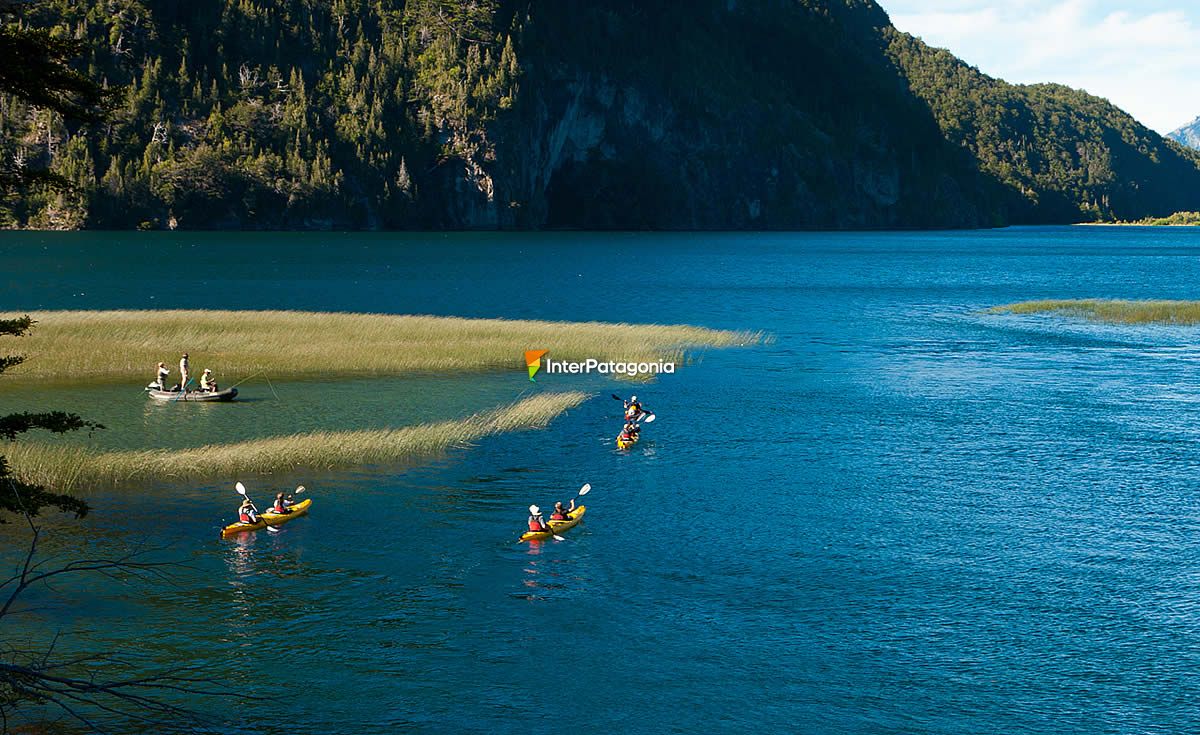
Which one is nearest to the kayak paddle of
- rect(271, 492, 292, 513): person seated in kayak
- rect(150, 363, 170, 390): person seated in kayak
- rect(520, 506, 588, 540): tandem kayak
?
rect(520, 506, 588, 540): tandem kayak

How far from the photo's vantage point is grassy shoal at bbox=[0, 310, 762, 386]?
58688 millimetres

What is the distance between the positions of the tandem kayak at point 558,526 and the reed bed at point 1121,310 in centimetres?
7266

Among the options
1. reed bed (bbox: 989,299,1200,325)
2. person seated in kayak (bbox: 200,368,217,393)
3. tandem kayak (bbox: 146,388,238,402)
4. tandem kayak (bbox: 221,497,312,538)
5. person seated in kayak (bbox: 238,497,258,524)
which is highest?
reed bed (bbox: 989,299,1200,325)

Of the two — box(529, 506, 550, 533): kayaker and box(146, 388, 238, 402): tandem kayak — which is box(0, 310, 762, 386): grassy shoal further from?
box(529, 506, 550, 533): kayaker

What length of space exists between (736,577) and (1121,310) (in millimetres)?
79885

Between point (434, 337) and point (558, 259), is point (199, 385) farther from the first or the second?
point (558, 259)

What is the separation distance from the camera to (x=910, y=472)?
133ft

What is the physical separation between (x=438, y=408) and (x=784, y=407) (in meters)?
15.2

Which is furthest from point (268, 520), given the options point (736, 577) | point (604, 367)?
point (604, 367)

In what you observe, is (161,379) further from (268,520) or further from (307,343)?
(268,520)

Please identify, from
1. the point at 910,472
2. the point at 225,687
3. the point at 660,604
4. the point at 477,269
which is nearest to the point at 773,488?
the point at 910,472

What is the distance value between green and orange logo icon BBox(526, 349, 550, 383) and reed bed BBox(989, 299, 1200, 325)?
50.6 meters

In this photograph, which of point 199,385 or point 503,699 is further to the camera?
point 199,385

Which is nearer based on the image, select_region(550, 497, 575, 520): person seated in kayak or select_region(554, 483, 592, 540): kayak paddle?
select_region(554, 483, 592, 540): kayak paddle
